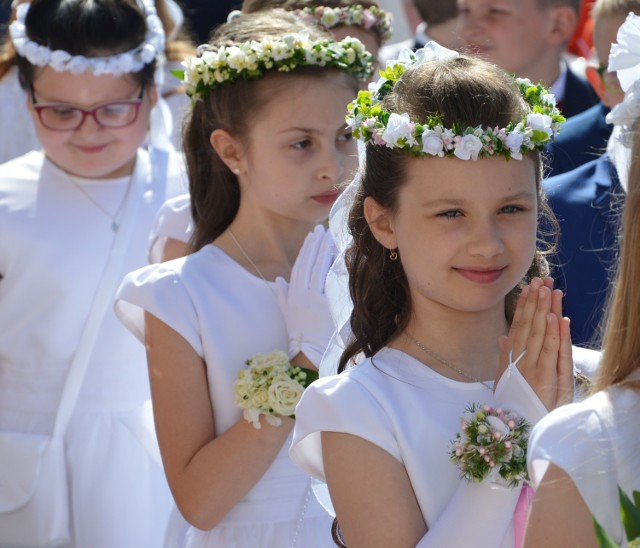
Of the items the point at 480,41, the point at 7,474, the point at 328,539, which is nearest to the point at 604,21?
the point at 480,41

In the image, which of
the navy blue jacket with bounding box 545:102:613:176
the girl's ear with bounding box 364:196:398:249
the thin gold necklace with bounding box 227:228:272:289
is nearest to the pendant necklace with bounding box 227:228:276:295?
the thin gold necklace with bounding box 227:228:272:289

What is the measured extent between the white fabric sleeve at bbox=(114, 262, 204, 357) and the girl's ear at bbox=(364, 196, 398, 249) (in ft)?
2.79

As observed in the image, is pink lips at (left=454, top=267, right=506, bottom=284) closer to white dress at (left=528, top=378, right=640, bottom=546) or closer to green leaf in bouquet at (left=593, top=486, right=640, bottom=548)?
white dress at (left=528, top=378, right=640, bottom=546)

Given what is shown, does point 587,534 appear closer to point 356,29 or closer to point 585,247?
point 585,247

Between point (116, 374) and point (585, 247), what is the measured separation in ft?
6.04

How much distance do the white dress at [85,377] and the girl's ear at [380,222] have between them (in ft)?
6.05

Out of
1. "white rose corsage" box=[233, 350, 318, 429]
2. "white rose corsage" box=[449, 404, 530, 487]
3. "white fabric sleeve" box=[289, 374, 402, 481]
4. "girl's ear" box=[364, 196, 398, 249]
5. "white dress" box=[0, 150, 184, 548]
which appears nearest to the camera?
"white rose corsage" box=[449, 404, 530, 487]

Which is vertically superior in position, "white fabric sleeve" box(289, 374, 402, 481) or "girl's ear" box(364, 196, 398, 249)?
"girl's ear" box(364, 196, 398, 249)

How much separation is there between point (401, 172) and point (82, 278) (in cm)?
217

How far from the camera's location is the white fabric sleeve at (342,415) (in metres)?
2.62

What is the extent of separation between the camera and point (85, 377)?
4.63 meters

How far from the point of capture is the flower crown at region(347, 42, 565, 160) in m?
2.68

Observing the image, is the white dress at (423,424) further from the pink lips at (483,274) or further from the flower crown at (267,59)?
the flower crown at (267,59)

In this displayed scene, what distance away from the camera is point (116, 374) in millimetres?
4684
